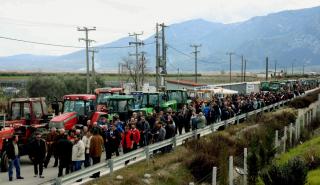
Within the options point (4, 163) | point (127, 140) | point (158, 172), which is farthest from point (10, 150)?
point (158, 172)

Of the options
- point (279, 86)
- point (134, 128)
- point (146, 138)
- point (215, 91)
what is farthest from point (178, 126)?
point (279, 86)

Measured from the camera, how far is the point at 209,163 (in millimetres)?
17359

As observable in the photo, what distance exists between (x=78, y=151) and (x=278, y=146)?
35.3 feet

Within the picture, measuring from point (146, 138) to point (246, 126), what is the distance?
9350mm

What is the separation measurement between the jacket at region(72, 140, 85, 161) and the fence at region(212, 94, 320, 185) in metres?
3.77

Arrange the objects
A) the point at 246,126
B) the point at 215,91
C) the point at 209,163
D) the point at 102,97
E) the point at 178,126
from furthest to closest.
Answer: the point at 215,91, the point at 102,97, the point at 246,126, the point at 178,126, the point at 209,163

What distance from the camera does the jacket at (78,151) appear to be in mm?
15538

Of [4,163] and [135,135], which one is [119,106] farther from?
[4,163]

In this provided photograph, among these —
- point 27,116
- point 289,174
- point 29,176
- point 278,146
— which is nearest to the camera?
point 289,174

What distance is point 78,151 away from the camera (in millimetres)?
15570

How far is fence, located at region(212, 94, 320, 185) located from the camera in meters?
13.9

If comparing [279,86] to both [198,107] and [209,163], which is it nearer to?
[198,107]

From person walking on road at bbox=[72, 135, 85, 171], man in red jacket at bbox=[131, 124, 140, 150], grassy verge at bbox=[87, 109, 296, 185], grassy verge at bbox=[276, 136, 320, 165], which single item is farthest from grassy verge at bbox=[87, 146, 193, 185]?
grassy verge at bbox=[276, 136, 320, 165]

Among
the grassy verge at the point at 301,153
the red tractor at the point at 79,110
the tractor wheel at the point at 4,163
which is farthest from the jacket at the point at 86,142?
the grassy verge at the point at 301,153
